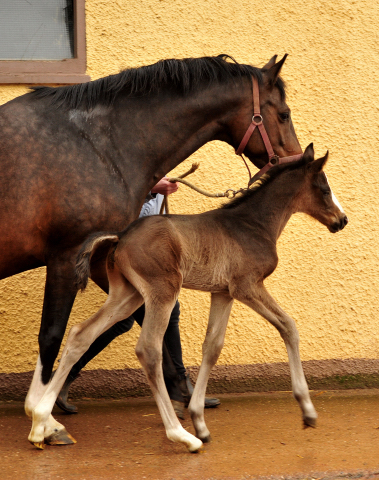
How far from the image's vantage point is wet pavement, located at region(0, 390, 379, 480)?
3129 mm

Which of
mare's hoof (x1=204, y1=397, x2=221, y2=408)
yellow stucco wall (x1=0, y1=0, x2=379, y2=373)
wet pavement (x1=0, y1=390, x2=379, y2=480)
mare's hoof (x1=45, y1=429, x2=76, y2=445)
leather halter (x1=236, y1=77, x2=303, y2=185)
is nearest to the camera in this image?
wet pavement (x1=0, y1=390, x2=379, y2=480)

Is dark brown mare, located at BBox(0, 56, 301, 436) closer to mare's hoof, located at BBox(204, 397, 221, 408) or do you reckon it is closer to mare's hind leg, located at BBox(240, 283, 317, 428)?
mare's hind leg, located at BBox(240, 283, 317, 428)

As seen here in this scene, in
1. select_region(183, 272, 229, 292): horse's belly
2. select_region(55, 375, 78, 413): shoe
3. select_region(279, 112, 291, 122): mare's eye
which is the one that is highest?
select_region(279, 112, 291, 122): mare's eye

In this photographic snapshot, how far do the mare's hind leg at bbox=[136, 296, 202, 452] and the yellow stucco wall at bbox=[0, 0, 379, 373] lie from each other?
5.13 ft

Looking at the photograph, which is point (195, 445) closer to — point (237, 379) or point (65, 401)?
point (65, 401)

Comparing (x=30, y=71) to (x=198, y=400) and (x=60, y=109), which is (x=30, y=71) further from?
(x=198, y=400)

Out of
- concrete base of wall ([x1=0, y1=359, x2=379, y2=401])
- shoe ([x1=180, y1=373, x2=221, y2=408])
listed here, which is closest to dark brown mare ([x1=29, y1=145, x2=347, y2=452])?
shoe ([x1=180, y1=373, x2=221, y2=408])

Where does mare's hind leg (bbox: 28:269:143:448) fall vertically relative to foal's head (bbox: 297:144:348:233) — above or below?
below

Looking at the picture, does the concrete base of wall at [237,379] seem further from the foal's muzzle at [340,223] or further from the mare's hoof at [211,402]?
the foal's muzzle at [340,223]

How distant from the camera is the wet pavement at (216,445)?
3129 millimetres

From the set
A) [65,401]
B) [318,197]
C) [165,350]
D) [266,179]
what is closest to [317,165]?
[318,197]

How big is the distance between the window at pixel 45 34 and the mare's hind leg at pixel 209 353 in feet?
7.34

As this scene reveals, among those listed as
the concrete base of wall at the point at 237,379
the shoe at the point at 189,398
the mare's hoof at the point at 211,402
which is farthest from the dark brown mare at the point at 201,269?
the concrete base of wall at the point at 237,379

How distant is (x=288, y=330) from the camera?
3439 millimetres
